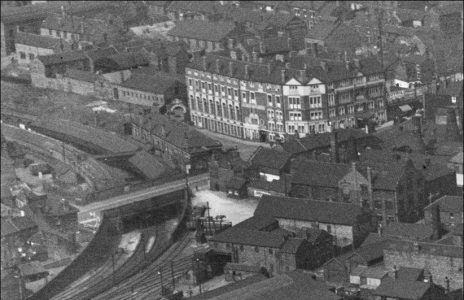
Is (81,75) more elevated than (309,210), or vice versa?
(309,210)

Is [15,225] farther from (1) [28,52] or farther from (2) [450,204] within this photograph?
(1) [28,52]

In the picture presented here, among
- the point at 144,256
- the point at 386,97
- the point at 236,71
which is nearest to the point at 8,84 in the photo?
the point at 236,71

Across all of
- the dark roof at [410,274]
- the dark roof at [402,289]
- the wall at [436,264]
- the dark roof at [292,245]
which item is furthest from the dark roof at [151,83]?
the dark roof at [402,289]

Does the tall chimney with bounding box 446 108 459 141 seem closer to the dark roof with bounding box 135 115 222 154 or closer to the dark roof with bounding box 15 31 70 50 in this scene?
the dark roof with bounding box 135 115 222 154

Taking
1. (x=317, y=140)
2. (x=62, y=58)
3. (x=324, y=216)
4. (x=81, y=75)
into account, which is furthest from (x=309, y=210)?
(x=62, y=58)

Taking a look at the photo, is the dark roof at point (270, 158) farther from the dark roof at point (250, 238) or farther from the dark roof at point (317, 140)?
the dark roof at point (250, 238)

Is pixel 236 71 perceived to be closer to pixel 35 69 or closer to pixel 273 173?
pixel 273 173
